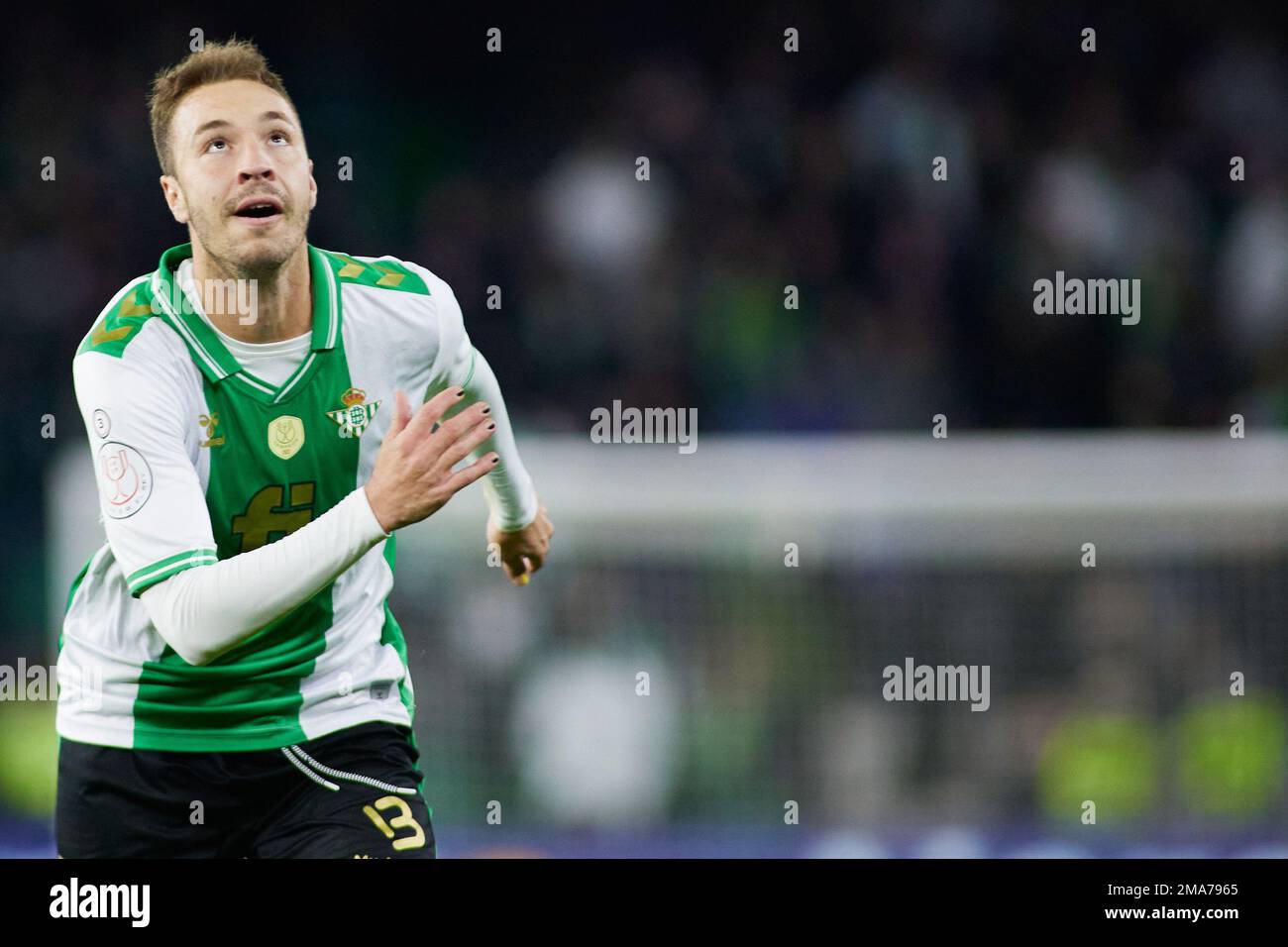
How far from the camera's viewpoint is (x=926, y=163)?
25.9 ft

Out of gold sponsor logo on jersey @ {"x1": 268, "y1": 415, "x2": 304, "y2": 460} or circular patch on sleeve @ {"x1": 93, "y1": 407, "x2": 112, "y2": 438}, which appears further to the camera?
gold sponsor logo on jersey @ {"x1": 268, "y1": 415, "x2": 304, "y2": 460}

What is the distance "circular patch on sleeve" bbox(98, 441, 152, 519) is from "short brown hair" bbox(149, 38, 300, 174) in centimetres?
67

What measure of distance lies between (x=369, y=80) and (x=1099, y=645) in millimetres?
4374

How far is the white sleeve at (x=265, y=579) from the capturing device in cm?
306

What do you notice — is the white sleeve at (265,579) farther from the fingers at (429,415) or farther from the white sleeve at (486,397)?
the white sleeve at (486,397)

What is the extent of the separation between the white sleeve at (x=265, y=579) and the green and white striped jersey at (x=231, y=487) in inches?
3.5

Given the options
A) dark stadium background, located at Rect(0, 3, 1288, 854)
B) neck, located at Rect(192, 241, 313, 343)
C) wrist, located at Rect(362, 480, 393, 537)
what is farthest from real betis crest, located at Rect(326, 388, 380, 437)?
dark stadium background, located at Rect(0, 3, 1288, 854)

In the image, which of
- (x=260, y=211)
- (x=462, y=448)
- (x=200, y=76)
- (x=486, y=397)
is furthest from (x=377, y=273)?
(x=462, y=448)

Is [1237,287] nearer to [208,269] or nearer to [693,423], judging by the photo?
[693,423]

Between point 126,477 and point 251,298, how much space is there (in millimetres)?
456

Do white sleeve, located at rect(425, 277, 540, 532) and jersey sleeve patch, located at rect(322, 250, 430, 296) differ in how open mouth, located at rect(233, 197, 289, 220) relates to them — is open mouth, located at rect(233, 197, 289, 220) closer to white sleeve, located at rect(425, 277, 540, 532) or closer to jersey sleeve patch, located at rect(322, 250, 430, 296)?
jersey sleeve patch, located at rect(322, 250, 430, 296)

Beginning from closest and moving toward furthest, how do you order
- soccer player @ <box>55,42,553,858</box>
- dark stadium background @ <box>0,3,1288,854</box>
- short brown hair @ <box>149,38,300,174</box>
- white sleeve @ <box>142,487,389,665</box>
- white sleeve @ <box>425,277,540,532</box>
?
white sleeve @ <box>142,487,389,665</box>
soccer player @ <box>55,42,553,858</box>
short brown hair @ <box>149,38,300,174</box>
white sleeve @ <box>425,277,540,532</box>
dark stadium background @ <box>0,3,1288,854</box>

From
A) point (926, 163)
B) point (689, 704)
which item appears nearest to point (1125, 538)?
point (689, 704)

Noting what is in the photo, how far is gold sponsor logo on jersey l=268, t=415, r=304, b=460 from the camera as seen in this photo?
11.0ft
